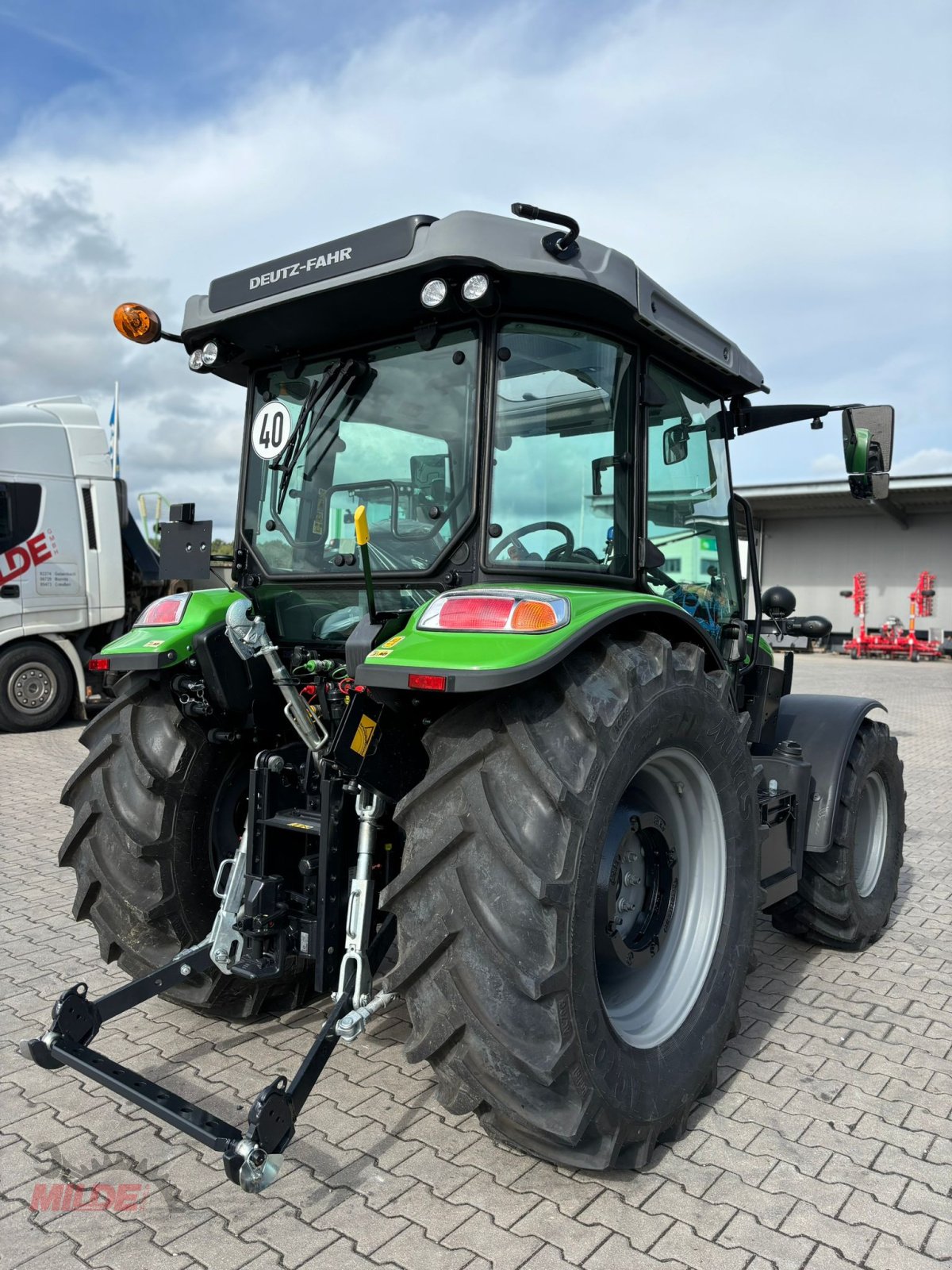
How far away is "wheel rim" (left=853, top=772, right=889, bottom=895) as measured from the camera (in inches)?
173

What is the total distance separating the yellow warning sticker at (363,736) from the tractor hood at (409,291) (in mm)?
1187

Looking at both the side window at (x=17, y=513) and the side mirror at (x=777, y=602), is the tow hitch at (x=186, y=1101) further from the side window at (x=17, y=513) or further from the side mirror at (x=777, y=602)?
the side window at (x=17, y=513)

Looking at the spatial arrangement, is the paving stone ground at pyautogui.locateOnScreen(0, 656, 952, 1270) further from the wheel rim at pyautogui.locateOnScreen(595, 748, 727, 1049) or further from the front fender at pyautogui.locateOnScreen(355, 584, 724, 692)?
the front fender at pyautogui.locateOnScreen(355, 584, 724, 692)

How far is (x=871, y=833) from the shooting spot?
4.47 m

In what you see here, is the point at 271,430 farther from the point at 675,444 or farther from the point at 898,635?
the point at 898,635

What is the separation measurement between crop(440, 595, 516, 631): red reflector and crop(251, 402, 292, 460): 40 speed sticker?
1.15 meters

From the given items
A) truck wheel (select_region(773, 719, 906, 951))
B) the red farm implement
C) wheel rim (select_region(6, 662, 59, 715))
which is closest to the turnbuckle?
truck wheel (select_region(773, 719, 906, 951))

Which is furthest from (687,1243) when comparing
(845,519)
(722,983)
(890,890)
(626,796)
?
(845,519)

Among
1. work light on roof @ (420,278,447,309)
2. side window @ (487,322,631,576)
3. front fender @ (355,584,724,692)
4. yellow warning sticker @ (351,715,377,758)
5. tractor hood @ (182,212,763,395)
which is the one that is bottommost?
yellow warning sticker @ (351,715,377,758)

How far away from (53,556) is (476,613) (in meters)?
8.92

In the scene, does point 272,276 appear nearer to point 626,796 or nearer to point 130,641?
point 130,641

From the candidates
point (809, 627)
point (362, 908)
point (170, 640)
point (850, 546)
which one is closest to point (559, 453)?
point (170, 640)

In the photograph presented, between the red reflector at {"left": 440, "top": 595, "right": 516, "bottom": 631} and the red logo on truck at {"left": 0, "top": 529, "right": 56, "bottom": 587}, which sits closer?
the red reflector at {"left": 440, "top": 595, "right": 516, "bottom": 631}

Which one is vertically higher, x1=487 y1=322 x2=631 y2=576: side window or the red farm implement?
x1=487 y1=322 x2=631 y2=576: side window
